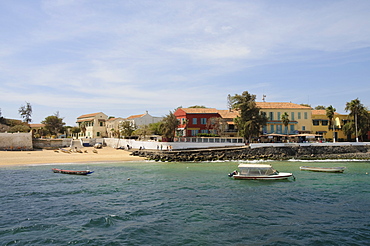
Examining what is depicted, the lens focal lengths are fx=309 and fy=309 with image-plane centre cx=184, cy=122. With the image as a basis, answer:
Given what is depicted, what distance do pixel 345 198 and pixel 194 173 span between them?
1782cm

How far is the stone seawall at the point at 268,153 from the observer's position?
5553 centimetres

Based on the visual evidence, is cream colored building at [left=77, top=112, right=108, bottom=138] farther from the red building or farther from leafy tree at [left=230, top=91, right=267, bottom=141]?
leafy tree at [left=230, top=91, right=267, bottom=141]

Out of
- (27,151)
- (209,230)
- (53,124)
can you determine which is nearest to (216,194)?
(209,230)

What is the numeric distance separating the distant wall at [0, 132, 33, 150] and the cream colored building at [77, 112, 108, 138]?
25965mm

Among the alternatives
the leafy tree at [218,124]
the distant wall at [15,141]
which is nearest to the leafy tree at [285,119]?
the leafy tree at [218,124]

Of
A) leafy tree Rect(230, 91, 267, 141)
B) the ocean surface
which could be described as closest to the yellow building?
leafy tree Rect(230, 91, 267, 141)

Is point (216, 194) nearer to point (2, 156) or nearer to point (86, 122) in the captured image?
point (2, 156)

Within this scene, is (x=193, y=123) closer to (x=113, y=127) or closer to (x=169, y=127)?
(x=169, y=127)

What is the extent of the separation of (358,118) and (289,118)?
13.9 metres

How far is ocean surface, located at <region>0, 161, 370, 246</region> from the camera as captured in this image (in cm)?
1648

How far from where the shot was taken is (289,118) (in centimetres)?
7056

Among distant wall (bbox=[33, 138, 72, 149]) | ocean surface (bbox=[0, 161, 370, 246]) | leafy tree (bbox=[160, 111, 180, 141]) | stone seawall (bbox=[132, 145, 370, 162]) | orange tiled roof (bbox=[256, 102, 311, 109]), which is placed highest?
orange tiled roof (bbox=[256, 102, 311, 109])

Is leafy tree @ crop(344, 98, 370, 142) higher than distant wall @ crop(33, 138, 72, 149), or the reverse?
leafy tree @ crop(344, 98, 370, 142)

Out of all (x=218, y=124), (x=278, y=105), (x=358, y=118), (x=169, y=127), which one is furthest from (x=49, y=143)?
(x=358, y=118)
